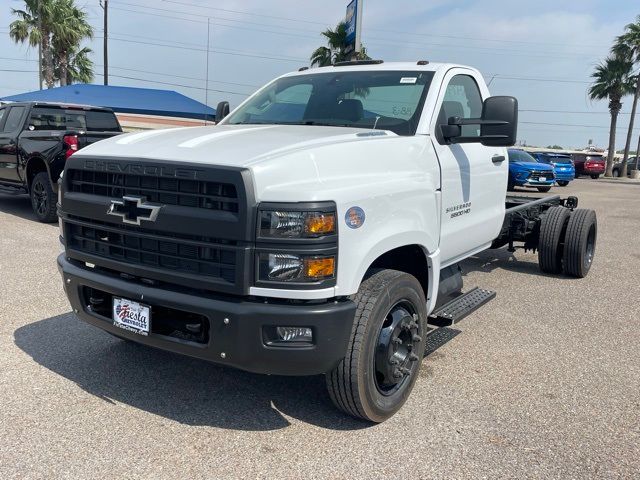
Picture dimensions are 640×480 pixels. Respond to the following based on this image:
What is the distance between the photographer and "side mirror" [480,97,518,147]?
3744 mm

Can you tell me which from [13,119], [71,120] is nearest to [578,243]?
[71,120]

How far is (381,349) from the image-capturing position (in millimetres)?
3139

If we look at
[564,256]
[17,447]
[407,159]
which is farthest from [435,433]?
[564,256]

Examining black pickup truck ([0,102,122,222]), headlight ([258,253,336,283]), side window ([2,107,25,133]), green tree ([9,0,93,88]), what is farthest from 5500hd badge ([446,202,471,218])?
green tree ([9,0,93,88])

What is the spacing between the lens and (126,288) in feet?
9.93

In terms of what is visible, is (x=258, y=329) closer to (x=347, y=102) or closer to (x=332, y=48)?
(x=347, y=102)

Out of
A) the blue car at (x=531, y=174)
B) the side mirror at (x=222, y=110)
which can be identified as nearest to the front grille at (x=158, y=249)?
the side mirror at (x=222, y=110)

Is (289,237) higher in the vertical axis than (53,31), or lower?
lower

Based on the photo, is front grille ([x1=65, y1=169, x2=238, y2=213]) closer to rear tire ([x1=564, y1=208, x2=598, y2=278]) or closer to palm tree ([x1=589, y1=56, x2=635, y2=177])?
rear tire ([x1=564, y1=208, x2=598, y2=278])

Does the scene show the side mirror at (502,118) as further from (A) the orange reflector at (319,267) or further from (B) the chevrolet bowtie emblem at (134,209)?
(B) the chevrolet bowtie emblem at (134,209)

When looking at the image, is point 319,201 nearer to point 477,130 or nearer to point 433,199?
point 433,199

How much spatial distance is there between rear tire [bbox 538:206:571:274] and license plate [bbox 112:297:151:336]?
5.25m

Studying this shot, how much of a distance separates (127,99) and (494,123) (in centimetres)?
2432

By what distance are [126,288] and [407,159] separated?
1.73 metres
